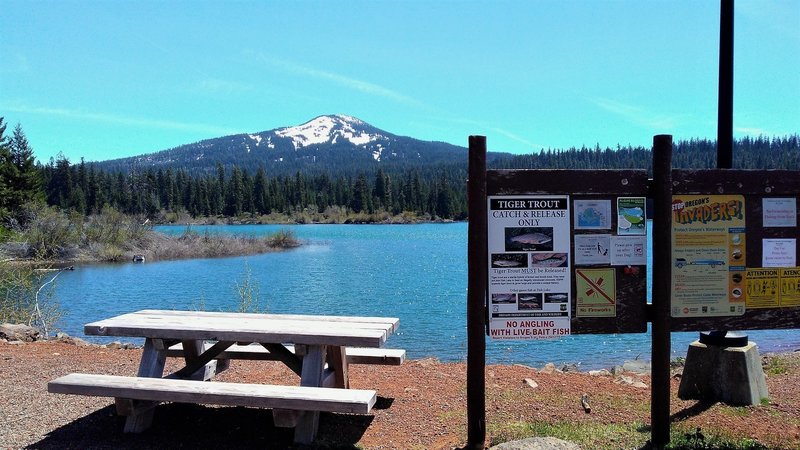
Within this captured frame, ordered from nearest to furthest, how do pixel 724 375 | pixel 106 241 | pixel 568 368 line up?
pixel 724 375
pixel 568 368
pixel 106 241

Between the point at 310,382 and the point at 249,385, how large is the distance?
43 centimetres

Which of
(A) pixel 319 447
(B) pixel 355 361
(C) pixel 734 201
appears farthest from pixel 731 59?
(A) pixel 319 447

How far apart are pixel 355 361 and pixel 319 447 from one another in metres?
1.35

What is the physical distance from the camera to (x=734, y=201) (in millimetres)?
4488

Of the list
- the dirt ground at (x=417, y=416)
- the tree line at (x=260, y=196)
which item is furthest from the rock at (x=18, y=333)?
the tree line at (x=260, y=196)

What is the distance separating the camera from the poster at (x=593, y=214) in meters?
4.30

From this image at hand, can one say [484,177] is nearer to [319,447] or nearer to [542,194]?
[542,194]

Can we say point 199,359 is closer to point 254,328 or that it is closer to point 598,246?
point 254,328

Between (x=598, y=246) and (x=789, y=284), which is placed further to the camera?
(x=789, y=284)

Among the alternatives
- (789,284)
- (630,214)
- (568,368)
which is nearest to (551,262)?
(630,214)

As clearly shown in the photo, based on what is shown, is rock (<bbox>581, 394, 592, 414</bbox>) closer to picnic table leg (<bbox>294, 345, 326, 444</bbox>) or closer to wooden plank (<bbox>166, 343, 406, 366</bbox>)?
wooden plank (<bbox>166, 343, 406, 366</bbox>)

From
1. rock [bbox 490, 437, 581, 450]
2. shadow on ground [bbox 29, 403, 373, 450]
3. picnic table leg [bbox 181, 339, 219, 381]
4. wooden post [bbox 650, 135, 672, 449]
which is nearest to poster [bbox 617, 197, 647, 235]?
wooden post [bbox 650, 135, 672, 449]

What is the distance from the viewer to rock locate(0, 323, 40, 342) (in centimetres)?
864

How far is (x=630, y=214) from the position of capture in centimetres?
433
